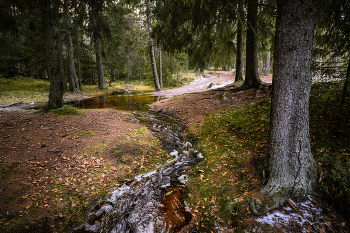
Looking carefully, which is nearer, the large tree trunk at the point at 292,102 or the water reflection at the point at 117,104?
the large tree trunk at the point at 292,102

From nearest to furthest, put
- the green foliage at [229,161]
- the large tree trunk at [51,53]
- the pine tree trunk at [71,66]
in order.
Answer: the green foliage at [229,161] < the large tree trunk at [51,53] < the pine tree trunk at [71,66]

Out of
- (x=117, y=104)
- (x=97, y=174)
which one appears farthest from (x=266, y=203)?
(x=117, y=104)

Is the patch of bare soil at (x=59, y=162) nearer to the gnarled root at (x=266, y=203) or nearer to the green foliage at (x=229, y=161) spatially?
the green foliage at (x=229, y=161)

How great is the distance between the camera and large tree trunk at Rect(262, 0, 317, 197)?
3023mm

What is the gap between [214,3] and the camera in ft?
→ 21.4

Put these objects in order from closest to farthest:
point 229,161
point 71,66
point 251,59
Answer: point 229,161 < point 251,59 < point 71,66

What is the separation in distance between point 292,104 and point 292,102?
0.04 metres

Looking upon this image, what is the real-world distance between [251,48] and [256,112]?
5.30 metres

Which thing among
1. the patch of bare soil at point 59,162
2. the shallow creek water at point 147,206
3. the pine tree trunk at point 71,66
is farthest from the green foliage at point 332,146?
the pine tree trunk at point 71,66

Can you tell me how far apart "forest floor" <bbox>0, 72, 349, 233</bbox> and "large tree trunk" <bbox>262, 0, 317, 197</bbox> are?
40 centimetres

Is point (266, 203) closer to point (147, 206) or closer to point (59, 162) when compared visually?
point (147, 206)

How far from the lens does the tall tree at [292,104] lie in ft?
9.92

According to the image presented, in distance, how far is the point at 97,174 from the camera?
4797mm

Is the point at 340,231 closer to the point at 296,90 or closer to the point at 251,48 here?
the point at 296,90
